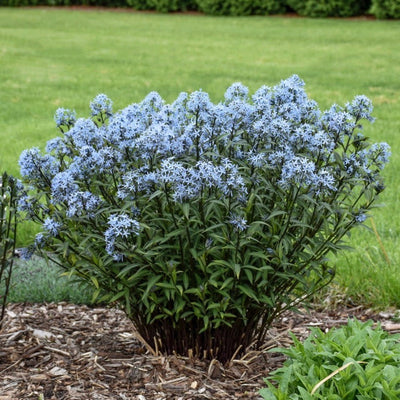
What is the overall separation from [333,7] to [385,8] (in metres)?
1.81

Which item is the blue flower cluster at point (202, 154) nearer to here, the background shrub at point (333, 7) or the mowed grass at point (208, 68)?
the mowed grass at point (208, 68)

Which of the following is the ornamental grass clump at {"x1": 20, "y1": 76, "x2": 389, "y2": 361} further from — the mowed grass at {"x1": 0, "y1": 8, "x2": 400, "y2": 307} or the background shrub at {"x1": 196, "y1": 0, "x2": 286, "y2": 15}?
the background shrub at {"x1": 196, "y1": 0, "x2": 286, "y2": 15}

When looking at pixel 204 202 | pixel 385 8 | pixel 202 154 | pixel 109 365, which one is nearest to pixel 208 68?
pixel 385 8

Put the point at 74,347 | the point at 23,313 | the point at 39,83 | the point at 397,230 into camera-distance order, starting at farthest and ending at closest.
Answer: the point at 39,83 < the point at 397,230 < the point at 23,313 < the point at 74,347

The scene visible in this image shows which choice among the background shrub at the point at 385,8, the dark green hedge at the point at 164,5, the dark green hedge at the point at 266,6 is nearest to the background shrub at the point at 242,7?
the dark green hedge at the point at 266,6

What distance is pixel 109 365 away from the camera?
3336 mm

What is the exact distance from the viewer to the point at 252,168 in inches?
118

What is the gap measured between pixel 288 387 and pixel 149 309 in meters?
0.68

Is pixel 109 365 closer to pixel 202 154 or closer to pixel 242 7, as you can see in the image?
pixel 202 154

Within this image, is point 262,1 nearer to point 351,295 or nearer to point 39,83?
point 39,83

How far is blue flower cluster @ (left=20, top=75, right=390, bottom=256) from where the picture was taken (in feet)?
9.16

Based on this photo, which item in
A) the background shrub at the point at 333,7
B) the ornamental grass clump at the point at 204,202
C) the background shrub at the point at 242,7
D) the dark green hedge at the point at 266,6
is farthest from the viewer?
the background shrub at the point at 242,7

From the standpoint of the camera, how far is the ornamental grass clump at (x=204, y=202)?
112 inches

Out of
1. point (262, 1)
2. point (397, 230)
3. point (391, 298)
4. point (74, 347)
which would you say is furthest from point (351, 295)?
point (262, 1)
